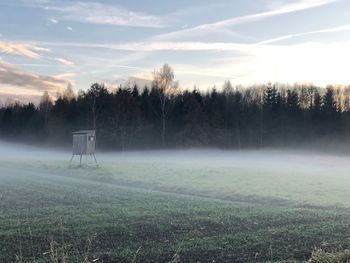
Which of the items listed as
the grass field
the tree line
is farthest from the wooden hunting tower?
the tree line

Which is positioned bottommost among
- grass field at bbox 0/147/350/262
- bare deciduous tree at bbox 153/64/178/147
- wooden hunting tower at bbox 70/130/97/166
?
grass field at bbox 0/147/350/262

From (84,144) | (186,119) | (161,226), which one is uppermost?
(186,119)

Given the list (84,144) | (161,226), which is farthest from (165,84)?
(161,226)

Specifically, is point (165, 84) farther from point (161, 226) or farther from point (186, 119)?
point (161, 226)

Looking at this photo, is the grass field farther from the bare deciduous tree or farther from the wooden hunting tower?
the bare deciduous tree

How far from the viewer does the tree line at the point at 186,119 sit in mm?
93938

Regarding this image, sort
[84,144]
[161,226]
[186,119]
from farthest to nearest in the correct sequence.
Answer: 1. [186,119]
2. [84,144]
3. [161,226]

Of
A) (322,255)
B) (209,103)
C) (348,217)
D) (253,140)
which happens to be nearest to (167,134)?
(209,103)

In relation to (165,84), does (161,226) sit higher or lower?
lower

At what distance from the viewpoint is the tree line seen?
93.9 m

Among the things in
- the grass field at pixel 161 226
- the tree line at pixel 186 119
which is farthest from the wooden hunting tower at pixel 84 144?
the tree line at pixel 186 119

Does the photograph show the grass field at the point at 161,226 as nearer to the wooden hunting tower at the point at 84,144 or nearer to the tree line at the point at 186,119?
the wooden hunting tower at the point at 84,144

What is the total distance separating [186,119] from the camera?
93938mm

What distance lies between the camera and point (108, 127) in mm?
95250
